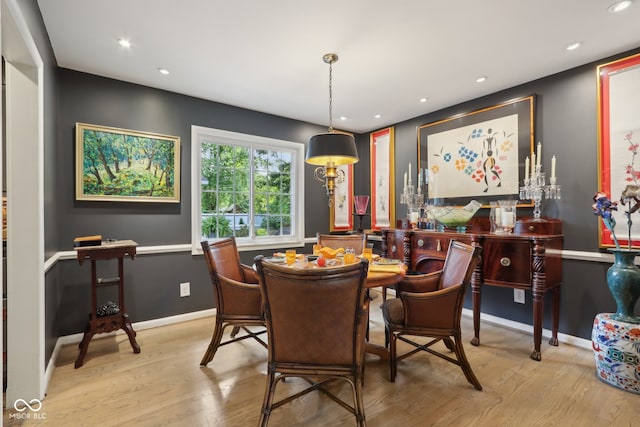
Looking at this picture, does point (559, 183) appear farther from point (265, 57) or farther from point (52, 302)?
point (52, 302)

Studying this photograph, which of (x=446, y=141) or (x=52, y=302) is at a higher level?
(x=446, y=141)

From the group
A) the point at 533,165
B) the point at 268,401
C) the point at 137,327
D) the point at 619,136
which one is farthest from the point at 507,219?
the point at 137,327

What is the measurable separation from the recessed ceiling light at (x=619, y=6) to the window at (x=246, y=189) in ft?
10.6

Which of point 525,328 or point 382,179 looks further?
point 382,179

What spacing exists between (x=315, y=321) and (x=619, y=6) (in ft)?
9.07

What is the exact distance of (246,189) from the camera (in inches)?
156

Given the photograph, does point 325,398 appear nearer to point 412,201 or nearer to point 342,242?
point 342,242

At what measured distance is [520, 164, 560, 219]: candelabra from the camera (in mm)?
2783

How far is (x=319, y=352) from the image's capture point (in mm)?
1550

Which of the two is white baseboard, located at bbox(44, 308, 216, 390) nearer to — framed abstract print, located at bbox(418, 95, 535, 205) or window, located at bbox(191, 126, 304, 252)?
window, located at bbox(191, 126, 304, 252)

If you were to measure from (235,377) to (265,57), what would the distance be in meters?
2.58

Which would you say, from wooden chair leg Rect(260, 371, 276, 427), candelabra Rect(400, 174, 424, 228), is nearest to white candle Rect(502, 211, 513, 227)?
candelabra Rect(400, 174, 424, 228)

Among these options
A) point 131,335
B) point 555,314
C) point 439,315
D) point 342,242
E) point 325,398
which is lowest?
point 325,398

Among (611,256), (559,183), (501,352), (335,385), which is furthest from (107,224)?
(611,256)
